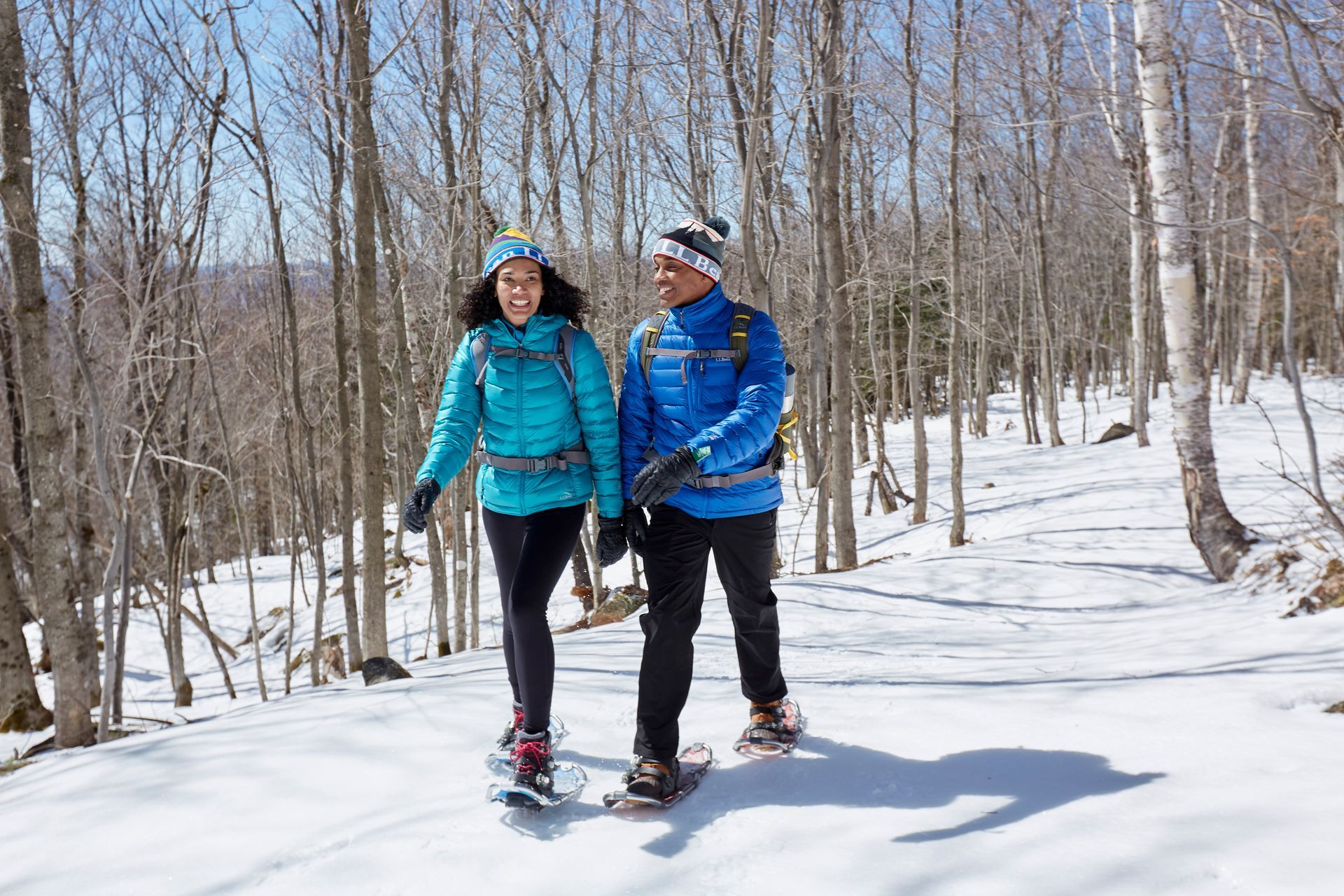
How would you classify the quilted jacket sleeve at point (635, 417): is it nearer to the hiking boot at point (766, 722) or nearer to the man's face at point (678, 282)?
the man's face at point (678, 282)

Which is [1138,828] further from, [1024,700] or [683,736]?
[683,736]

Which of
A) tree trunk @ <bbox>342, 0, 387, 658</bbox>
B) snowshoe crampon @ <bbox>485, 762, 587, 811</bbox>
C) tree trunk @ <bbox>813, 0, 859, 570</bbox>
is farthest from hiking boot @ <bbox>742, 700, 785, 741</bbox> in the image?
tree trunk @ <bbox>813, 0, 859, 570</bbox>

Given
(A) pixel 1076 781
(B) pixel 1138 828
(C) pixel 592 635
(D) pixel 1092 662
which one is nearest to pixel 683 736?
(A) pixel 1076 781

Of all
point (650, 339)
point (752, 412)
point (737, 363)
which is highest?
point (650, 339)

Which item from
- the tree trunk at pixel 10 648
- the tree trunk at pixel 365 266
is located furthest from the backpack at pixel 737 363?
the tree trunk at pixel 10 648

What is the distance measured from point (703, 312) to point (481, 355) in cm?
78

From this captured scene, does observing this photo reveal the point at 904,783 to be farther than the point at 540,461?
No

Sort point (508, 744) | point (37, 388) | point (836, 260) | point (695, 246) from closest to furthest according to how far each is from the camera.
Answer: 1. point (695, 246)
2. point (508, 744)
3. point (37, 388)
4. point (836, 260)

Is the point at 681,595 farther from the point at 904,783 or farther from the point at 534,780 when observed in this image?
the point at 904,783

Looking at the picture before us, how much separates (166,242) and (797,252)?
37.9 ft

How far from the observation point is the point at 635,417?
112 inches

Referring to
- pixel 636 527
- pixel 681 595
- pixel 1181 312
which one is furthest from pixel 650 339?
pixel 1181 312

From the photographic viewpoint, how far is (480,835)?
8.04 ft

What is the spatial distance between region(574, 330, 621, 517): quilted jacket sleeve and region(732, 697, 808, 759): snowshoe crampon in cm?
100
